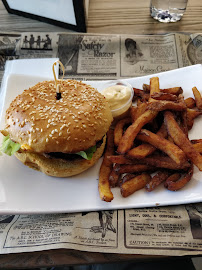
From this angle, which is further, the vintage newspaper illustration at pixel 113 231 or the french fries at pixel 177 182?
the french fries at pixel 177 182

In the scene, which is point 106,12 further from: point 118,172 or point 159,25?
point 118,172

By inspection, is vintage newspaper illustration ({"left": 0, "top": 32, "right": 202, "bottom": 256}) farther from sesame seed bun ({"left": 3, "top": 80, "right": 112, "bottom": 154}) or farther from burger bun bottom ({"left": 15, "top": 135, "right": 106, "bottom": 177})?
sesame seed bun ({"left": 3, "top": 80, "right": 112, "bottom": 154})

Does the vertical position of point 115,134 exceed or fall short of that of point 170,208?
it exceeds it

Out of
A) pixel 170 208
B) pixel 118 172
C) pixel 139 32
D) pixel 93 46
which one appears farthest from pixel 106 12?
pixel 170 208

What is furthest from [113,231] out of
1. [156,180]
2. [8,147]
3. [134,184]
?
[8,147]

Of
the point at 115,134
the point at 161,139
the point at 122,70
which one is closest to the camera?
the point at 161,139

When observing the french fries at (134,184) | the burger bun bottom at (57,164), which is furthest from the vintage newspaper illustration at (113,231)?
the burger bun bottom at (57,164)

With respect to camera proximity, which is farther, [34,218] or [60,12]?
[60,12]

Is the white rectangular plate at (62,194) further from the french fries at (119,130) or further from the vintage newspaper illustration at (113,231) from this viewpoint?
the french fries at (119,130)
